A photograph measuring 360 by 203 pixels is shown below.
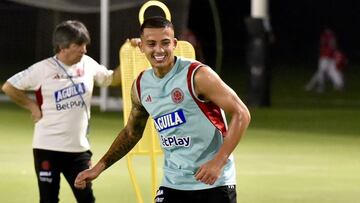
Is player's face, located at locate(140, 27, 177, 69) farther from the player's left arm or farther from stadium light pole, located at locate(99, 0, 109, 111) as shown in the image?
stadium light pole, located at locate(99, 0, 109, 111)

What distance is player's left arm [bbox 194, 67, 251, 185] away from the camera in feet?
21.8

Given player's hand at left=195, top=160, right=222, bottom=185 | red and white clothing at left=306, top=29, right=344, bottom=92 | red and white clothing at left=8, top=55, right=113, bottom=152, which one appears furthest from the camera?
red and white clothing at left=306, top=29, right=344, bottom=92

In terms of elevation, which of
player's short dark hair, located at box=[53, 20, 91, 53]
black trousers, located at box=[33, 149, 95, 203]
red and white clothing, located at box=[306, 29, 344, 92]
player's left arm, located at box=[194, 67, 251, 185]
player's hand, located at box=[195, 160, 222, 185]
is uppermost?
player's short dark hair, located at box=[53, 20, 91, 53]

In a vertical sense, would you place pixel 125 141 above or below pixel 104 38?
above

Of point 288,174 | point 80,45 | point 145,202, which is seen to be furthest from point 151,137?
point 288,174

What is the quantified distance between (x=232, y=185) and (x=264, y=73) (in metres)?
16.0

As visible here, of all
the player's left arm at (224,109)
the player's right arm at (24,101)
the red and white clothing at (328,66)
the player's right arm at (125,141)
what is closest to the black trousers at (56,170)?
the player's right arm at (24,101)

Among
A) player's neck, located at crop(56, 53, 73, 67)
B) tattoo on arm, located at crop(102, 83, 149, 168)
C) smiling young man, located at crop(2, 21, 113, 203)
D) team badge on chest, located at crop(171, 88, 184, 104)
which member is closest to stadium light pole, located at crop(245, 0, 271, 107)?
smiling young man, located at crop(2, 21, 113, 203)

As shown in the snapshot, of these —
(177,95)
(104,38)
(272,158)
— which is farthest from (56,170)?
(104,38)

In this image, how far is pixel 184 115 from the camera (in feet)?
22.9

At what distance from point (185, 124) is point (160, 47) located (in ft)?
1.56

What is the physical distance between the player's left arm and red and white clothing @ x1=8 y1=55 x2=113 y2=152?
8.10ft

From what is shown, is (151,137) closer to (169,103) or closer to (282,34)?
(169,103)

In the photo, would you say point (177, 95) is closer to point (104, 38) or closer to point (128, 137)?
point (128, 137)
